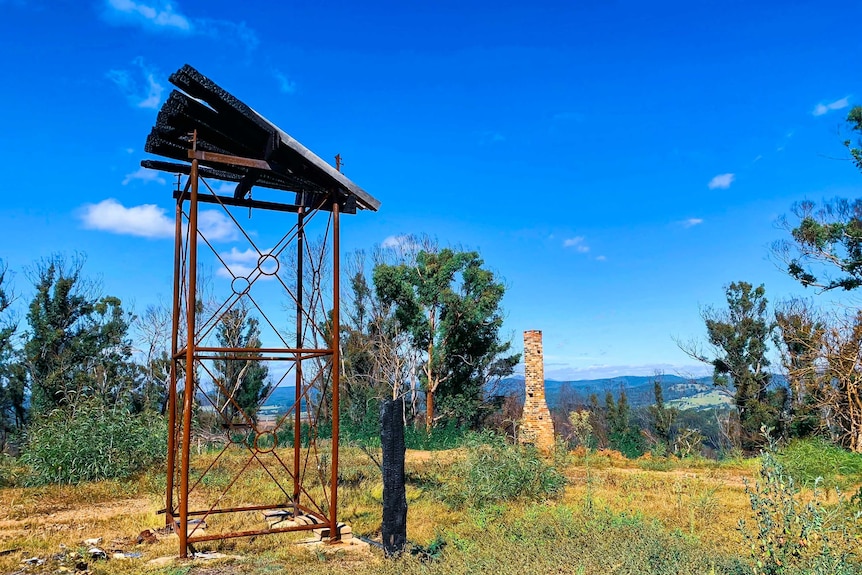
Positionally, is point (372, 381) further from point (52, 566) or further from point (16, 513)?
point (52, 566)

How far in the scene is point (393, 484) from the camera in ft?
17.6

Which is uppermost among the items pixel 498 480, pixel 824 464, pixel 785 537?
pixel 785 537

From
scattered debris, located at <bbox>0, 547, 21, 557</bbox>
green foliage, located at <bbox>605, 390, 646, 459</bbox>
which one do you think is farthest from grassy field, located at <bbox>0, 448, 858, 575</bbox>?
green foliage, located at <bbox>605, 390, 646, 459</bbox>

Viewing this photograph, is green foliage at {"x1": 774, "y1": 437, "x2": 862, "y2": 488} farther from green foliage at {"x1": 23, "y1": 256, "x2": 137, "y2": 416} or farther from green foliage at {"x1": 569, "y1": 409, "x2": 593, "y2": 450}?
green foliage at {"x1": 23, "y1": 256, "x2": 137, "y2": 416}

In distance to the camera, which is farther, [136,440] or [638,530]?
[136,440]

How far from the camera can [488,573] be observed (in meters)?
4.18

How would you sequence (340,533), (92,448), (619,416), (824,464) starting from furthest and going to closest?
(619,416) < (824,464) < (92,448) < (340,533)

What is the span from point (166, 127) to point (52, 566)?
4037 millimetres

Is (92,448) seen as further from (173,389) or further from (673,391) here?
→ (673,391)

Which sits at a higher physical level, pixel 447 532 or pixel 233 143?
pixel 233 143

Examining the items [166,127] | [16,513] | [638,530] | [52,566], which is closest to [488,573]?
[638,530]

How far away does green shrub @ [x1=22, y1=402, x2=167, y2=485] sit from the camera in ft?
34.0

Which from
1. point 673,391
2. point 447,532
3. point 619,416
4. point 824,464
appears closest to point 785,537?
point 447,532

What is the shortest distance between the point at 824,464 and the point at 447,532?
341 inches
